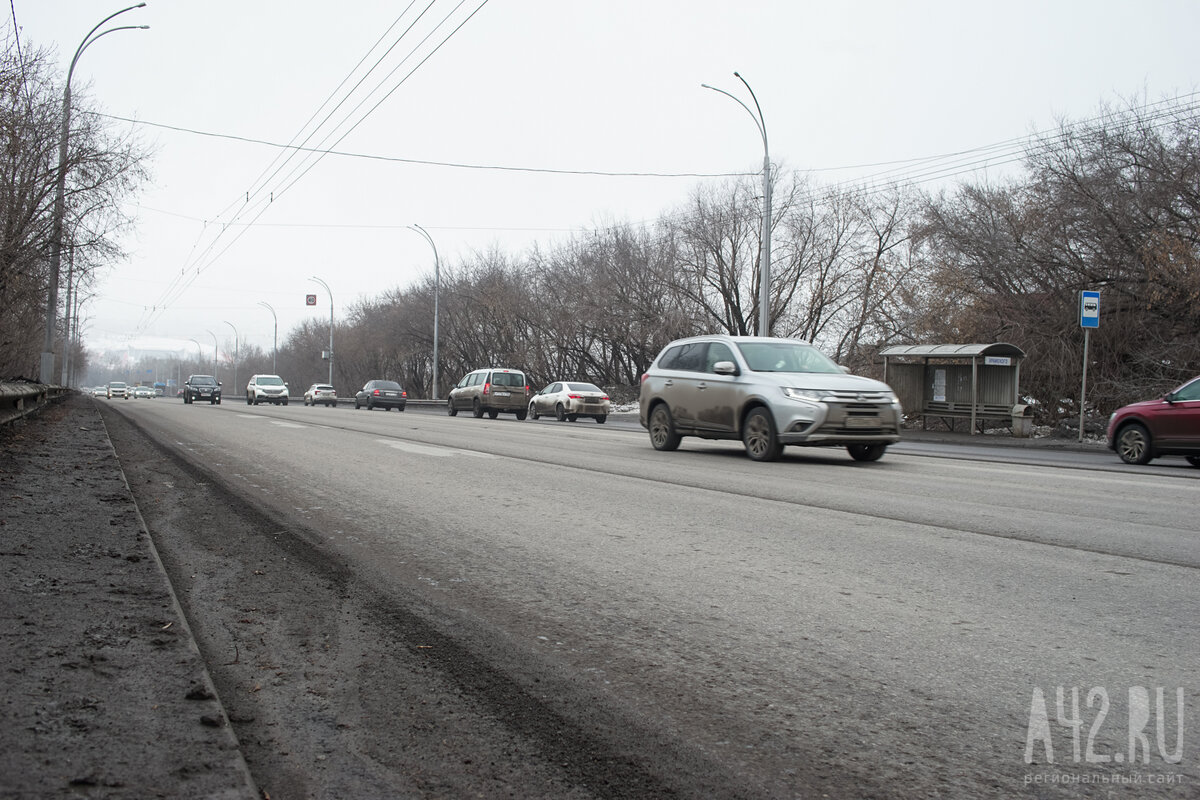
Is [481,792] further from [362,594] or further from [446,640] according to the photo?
[362,594]

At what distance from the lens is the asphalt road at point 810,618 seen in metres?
2.69

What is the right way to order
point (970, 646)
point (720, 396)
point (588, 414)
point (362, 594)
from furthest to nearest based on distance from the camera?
point (588, 414) → point (720, 396) → point (362, 594) → point (970, 646)

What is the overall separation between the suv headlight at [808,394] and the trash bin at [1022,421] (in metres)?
13.5

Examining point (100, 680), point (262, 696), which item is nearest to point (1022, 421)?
point (262, 696)

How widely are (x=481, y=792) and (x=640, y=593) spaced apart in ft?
7.45

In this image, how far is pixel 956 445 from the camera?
21375 mm

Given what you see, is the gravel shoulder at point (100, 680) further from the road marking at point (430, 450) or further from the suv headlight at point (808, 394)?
the suv headlight at point (808, 394)

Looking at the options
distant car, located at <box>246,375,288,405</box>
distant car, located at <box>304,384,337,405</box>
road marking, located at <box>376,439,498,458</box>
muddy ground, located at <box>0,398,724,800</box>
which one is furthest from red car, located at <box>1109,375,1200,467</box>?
distant car, located at <box>304,384,337,405</box>

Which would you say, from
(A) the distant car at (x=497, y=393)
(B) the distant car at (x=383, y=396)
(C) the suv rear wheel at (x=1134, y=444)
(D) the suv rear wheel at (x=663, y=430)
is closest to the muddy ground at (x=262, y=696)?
(D) the suv rear wheel at (x=663, y=430)

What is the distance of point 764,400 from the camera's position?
1256 centimetres

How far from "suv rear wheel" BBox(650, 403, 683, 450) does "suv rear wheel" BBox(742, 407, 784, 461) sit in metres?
1.70

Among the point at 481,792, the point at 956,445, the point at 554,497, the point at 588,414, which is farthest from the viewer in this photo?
the point at 588,414

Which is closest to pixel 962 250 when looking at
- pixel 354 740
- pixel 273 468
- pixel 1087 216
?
pixel 1087 216

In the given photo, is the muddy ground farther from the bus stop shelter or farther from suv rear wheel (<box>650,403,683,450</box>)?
the bus stop shelter
